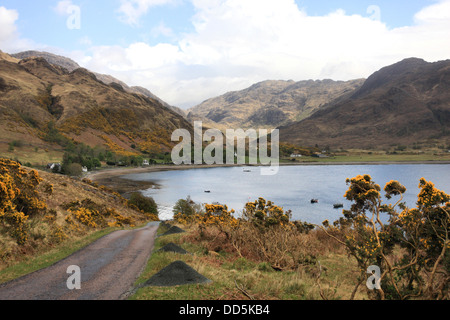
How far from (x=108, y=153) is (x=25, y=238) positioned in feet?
517

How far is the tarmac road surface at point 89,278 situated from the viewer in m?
11.0

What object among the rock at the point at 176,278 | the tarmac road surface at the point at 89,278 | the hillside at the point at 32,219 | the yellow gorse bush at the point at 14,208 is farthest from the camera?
the yellow gorse bush at the point at 14,208

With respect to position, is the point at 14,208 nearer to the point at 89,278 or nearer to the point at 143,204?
the point at 89,278

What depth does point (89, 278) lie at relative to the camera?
13.0 metres

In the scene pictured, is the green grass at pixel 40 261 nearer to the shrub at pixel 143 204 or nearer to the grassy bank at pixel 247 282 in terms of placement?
the grassy bank at pixel 247 282

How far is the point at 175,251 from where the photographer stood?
1753cm

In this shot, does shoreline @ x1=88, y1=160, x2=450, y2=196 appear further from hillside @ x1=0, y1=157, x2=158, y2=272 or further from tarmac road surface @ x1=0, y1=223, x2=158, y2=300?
tarmac road surface @ x1=0, y1=223, x2=158, y2=300

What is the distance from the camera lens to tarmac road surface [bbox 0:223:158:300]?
11.0 metres

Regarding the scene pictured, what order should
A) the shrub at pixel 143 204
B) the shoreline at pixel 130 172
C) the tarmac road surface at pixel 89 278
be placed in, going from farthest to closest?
the shoreline at pixel 130 172 → the shrub at pixel 143 204 → the tarmac road surface at pixel 89 278

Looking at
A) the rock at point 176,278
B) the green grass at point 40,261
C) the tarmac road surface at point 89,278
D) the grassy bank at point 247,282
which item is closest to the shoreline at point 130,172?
the green grass at point 40,261

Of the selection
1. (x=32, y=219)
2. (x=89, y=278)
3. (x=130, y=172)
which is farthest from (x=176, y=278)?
(x=130, y=172)

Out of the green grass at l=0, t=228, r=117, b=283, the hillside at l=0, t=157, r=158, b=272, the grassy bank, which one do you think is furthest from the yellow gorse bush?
the grassy bank

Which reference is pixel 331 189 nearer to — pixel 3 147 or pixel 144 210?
pixel 144 210
